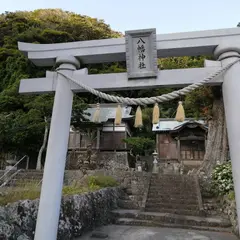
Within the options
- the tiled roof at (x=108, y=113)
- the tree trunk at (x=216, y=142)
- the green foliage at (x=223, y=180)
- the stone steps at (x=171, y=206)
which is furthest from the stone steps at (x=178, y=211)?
the tiled roof at (x=108, y=113)

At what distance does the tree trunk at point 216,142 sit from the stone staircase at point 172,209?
4.85ft

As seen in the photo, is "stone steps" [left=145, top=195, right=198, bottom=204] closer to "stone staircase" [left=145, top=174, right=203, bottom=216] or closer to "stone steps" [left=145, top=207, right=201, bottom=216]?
"stone staircase" [left=145, top=174, right=203, bottom=216]

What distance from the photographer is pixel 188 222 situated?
22.2 feet

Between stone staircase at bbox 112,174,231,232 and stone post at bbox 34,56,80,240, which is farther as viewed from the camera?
stone staircase at bbox 112,174,231,232

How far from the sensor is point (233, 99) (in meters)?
3.51

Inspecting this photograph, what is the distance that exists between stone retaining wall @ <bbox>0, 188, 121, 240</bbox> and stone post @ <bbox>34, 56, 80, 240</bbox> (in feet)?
1.38

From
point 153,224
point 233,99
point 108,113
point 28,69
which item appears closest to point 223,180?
point 153,224

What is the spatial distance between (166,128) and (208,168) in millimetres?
8581

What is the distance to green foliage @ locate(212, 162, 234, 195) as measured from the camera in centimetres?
841

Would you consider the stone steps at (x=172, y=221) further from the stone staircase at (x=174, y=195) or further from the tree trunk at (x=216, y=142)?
the tree trunk at (x=216, y=142)

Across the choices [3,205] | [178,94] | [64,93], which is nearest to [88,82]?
[64,93]

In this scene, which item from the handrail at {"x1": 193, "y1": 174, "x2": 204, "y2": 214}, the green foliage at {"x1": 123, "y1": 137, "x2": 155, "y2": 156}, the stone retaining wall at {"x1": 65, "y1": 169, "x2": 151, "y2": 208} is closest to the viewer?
the handrail at {"x1": 193, "y1": 174, "x2": 204, "y2": 214}

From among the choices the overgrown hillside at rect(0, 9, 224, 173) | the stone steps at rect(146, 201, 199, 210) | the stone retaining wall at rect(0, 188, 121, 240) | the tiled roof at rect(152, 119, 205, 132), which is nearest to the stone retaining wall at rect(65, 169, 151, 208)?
the stone steps at rect(146, 201, 199, 210)

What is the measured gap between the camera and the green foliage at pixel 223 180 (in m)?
8.41
